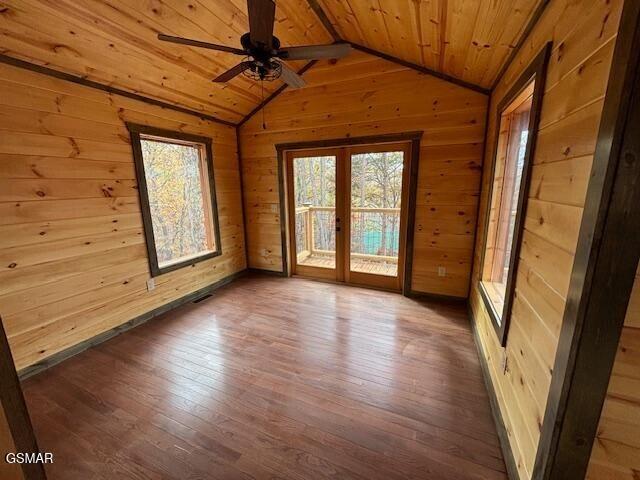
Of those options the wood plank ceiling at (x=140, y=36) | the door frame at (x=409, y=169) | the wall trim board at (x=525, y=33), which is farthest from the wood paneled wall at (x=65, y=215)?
the wall trim board at (x=525, y=33)

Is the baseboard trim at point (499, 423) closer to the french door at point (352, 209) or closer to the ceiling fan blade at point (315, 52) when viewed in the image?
the french door at point (352, 209)

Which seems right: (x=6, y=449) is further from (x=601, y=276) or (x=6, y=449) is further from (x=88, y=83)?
Result: (x=88, y=83)

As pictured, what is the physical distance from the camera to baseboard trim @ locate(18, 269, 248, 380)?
2164mm

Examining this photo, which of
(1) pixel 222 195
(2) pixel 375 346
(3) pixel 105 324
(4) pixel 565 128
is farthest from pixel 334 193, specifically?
(3) pixel 105 324

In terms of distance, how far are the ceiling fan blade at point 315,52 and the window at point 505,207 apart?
1139mm

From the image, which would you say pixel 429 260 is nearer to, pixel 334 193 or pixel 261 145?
pixel 334 193

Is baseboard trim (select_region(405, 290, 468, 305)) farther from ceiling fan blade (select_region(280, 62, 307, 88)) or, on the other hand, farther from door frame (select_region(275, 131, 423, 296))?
ceiling fan blade (select_region(280, 62, 307, 88))

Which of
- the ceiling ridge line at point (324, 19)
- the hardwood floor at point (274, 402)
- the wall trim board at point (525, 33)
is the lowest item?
the hardwood floor at point (274, 402)

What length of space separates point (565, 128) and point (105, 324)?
3758 mm

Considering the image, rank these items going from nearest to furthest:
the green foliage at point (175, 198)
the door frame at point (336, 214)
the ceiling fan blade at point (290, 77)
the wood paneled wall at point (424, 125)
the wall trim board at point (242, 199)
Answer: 1. the ceiling fan blade at point (290, 77)
2. the wood paneled wall at point (424, 125)
3. the green foliage at point (175, 198)
4. the door frame at point (336, 214)
5. the wall trim board at point (242, 199)

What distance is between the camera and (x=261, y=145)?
3.99m

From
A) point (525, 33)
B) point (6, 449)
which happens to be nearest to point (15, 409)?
point (6, 449)

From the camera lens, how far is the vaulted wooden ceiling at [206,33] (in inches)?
67.7

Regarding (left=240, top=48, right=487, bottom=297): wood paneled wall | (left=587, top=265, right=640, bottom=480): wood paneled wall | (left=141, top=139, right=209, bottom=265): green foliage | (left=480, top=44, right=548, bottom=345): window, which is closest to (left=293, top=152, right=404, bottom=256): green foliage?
(left=240, top=48, right=487, bottom=297): wood paneled wall
